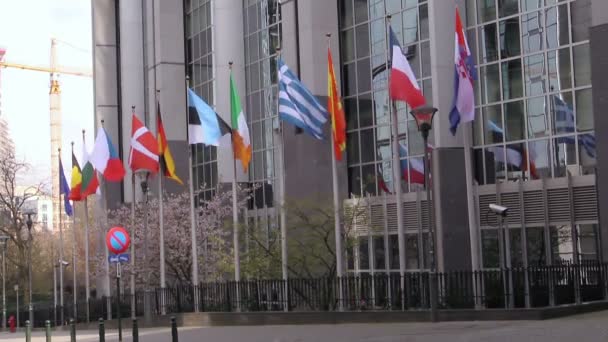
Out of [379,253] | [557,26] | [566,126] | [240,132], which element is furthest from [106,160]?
[557,26]

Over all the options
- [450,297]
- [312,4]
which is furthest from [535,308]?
[312,4]

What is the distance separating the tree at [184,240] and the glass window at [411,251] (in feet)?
28.2

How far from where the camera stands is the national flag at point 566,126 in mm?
34750

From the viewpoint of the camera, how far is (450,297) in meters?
27.2

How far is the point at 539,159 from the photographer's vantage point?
3653 centimetres

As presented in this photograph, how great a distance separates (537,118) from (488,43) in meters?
4.08

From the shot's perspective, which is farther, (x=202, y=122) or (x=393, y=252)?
(x=393, y=252)

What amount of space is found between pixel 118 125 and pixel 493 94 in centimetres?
3959


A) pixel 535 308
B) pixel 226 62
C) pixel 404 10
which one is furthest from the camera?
pixel 226 62

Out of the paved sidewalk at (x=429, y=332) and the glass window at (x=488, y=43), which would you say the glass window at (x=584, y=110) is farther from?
the paved sidewalk at (x=429, y=332)

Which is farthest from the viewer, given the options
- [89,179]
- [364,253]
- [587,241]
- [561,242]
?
[364,253]

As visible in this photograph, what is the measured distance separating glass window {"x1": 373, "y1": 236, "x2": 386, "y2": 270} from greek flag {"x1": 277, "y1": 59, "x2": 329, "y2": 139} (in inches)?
478

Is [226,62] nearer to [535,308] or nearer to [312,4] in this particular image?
[312,4]

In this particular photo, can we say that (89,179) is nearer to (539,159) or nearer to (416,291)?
(416,291)
